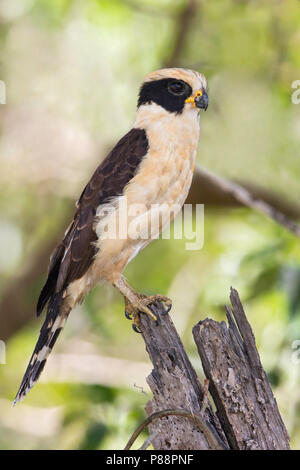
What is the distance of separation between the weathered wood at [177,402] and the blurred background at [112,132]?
3036mm

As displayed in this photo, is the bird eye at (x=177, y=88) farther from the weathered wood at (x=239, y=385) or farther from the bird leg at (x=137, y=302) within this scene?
the weathered wood at (x=239, y=385)

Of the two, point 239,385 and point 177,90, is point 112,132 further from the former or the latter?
point 239,385

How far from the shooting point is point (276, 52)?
671 centimetres

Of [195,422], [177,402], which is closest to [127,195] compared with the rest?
[177,402]

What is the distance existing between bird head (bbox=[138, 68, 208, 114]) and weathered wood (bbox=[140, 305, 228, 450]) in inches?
54.3

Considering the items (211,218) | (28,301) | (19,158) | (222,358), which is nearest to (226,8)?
(211,218)

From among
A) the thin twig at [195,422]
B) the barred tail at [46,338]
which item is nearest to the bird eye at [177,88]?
the barred tail at [46,338]

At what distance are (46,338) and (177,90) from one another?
142 cm

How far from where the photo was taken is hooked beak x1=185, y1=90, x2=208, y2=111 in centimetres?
349

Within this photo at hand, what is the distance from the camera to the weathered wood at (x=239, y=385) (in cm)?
241

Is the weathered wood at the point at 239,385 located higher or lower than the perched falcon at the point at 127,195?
lower

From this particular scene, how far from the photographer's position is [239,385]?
8.10 feet

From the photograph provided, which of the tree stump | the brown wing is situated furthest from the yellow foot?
the tree stump
